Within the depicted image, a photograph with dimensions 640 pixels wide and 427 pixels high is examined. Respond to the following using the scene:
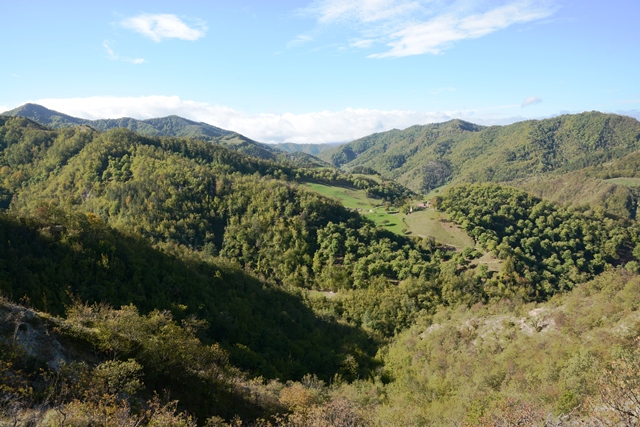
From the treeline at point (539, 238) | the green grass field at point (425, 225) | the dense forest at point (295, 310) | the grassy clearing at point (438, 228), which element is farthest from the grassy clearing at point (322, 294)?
the grassy clearing at point (438, 228)

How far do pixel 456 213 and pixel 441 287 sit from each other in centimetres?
5781

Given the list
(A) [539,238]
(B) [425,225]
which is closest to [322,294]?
(B) [425,225]

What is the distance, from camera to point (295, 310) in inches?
3442

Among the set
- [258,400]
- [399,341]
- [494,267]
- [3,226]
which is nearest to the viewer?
[258,400]

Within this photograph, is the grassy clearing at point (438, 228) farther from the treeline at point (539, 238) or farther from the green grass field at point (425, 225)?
the treeline at point (539, 238)

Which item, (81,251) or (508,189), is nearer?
(81,251)

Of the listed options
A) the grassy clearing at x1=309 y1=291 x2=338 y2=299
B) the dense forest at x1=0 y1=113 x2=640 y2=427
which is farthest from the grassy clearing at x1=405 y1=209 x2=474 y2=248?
the grassy clearing at x1=309 y1=291 x2=338 y2=299

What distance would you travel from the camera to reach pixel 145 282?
65.8m

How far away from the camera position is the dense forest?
2851 centimetres

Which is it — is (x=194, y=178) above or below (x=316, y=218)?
above

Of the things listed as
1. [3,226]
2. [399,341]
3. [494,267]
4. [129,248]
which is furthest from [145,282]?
[494,267]

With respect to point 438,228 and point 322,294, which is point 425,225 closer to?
point 438,228

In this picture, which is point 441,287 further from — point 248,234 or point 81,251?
point 81,251

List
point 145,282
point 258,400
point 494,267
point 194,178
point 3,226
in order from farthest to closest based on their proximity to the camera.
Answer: point 194,178 < point 494,267 < point 145,282 < point 3,226 < point 258,400
